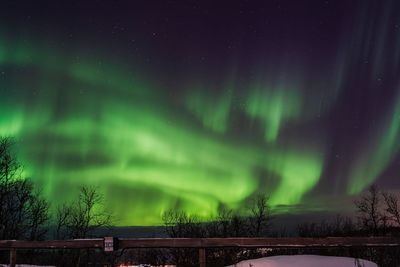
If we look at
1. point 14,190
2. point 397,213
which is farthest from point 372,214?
point 14,190

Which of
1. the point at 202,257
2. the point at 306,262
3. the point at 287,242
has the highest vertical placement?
the point at 287,242

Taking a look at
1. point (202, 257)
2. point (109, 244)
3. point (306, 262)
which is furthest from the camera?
point (109, 244)

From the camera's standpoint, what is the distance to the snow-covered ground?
10.8m

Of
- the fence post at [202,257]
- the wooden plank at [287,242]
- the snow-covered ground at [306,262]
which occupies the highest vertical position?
the wooden plank at [287,242]

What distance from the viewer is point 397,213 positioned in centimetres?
8012

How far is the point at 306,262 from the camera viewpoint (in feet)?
36.7

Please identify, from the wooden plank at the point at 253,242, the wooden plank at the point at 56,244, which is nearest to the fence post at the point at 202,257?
the wooden plank at the point at 253,242

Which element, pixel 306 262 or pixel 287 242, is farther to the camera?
pixel 306 262

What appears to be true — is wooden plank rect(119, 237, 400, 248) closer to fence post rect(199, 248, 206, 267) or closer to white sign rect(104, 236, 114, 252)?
fence post rect(199, 248, 206, 267)

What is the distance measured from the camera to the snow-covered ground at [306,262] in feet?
35.5

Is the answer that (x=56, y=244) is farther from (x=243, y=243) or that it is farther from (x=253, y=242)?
(x=253, y=242)

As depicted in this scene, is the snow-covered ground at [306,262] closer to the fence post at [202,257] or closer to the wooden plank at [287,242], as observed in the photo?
the wooden plank at [287,242]

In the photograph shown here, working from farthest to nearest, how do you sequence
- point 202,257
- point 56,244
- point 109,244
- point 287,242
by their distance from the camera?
point 56,244, point 109,244, point 202,257, point 287,242

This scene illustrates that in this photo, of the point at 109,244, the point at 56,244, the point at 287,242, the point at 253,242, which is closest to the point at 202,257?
the point at 253,242
